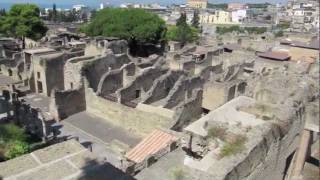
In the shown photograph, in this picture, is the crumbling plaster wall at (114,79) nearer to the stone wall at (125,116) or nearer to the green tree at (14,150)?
the stone wall at (125,116)

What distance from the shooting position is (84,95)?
2284cm

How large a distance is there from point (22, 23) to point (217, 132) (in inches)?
1686

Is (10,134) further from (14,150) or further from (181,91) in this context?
(181,91)

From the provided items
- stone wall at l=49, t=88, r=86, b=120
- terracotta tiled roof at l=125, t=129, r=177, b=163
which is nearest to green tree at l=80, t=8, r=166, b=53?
stone wall at l=49, t=88, r=86, b=120

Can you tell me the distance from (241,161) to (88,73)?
59.3 feet

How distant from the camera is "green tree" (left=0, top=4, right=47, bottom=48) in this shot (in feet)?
149

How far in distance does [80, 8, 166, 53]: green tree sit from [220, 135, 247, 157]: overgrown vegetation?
3784 cm

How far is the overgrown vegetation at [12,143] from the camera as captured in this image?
14.9 metres

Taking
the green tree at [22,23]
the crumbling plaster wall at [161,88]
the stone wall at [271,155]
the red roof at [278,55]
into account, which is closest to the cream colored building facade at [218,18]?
the green tree at [22,23]

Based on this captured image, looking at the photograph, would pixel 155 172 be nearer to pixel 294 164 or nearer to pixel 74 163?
pixel 74 163

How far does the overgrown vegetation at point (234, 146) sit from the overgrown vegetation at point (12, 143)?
34.3ft

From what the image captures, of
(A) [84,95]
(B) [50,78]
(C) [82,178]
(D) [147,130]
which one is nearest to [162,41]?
(B) [50,78]

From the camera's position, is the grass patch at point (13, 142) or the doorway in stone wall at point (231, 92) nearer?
the grass patch at point (13, 142)

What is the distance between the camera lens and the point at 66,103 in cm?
2212
